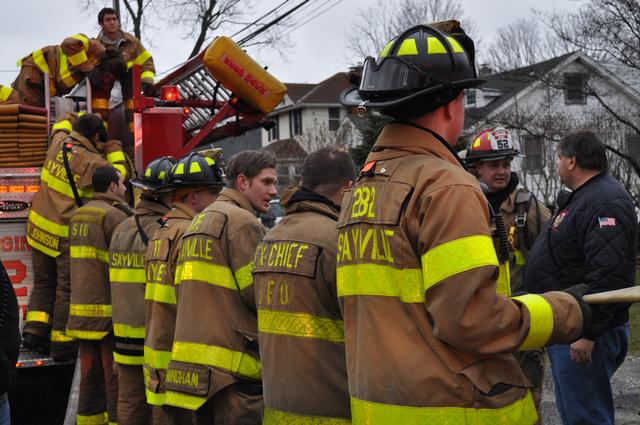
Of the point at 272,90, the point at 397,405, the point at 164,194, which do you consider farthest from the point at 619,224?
the point at 272,90

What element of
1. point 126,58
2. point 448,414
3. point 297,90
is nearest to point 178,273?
point 448,414

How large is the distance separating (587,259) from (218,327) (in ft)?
6.59

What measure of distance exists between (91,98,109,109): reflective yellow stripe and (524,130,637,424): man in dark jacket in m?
5.23

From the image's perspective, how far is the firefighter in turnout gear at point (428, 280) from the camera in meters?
2.60

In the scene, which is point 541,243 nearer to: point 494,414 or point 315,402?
point 315,402

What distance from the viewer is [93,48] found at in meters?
8.57

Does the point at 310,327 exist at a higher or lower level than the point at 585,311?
lower

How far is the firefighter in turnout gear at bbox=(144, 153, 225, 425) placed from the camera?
505 cm

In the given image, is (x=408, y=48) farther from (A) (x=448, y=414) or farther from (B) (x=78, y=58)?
(B) (x=78, y=58)

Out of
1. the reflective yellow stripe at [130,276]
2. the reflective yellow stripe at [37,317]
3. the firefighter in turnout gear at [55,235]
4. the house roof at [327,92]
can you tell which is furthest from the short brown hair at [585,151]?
the house roof at [327,92]

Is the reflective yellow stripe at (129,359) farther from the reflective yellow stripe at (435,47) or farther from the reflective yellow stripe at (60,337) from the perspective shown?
the reflective yellow stripe at (435,47)

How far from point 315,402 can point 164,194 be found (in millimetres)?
2508

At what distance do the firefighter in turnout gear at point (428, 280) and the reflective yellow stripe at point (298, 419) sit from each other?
0.63 meters

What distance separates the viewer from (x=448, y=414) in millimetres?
2658
